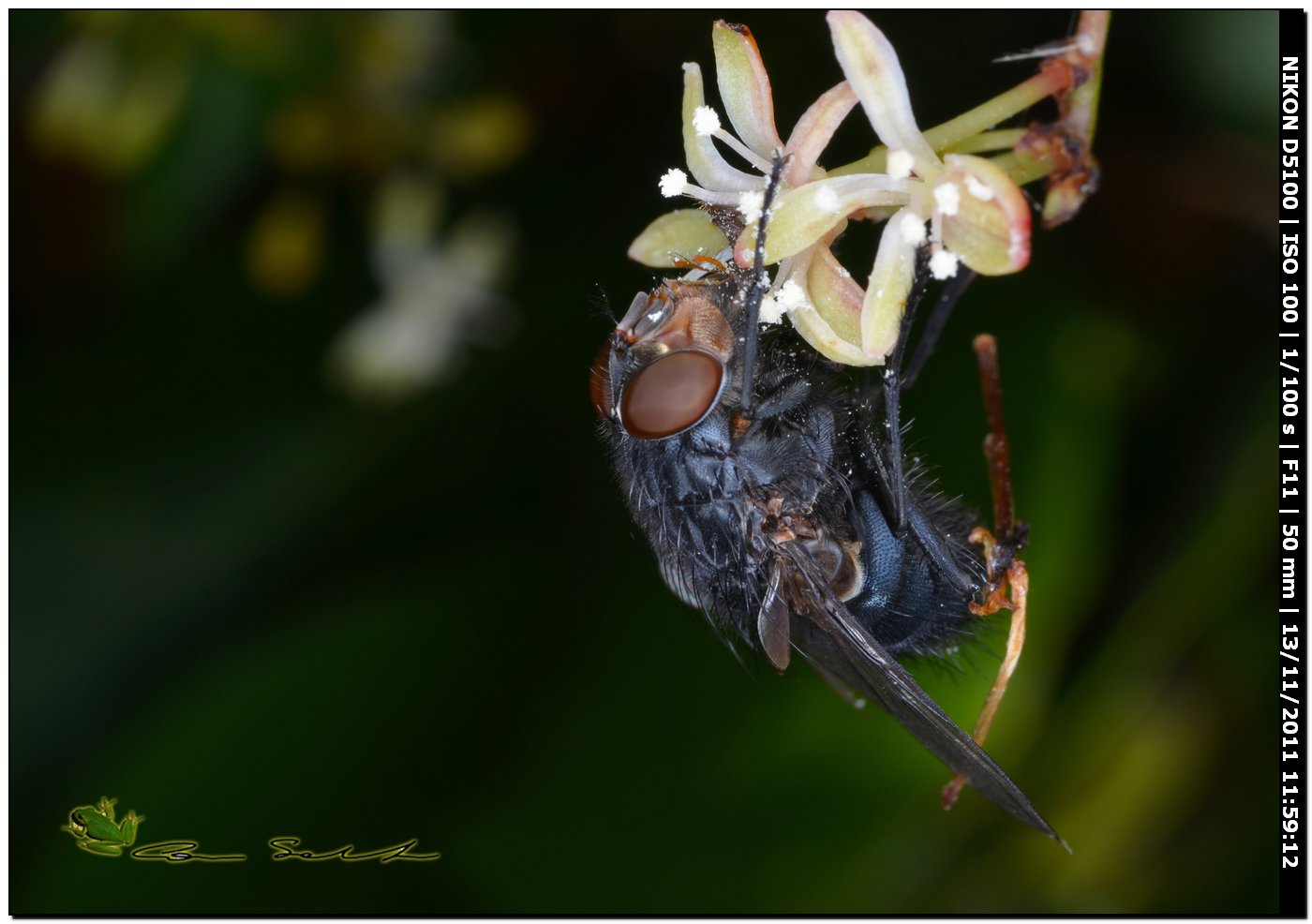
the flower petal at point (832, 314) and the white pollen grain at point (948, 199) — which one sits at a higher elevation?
the white pollen grain at point (948, 199)

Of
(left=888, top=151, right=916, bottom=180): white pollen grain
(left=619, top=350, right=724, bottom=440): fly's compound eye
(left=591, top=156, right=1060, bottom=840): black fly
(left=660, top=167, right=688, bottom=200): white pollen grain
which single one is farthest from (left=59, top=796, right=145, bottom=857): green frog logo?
(left=888, top=151, right=916, bottom=180): white pollen grain

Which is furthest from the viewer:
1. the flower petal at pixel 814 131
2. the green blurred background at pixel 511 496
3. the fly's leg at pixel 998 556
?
the green blurred background at pixel 511 496

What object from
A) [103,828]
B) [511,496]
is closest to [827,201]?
[511,496]

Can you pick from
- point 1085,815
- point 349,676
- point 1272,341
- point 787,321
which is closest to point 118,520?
point 349,676
